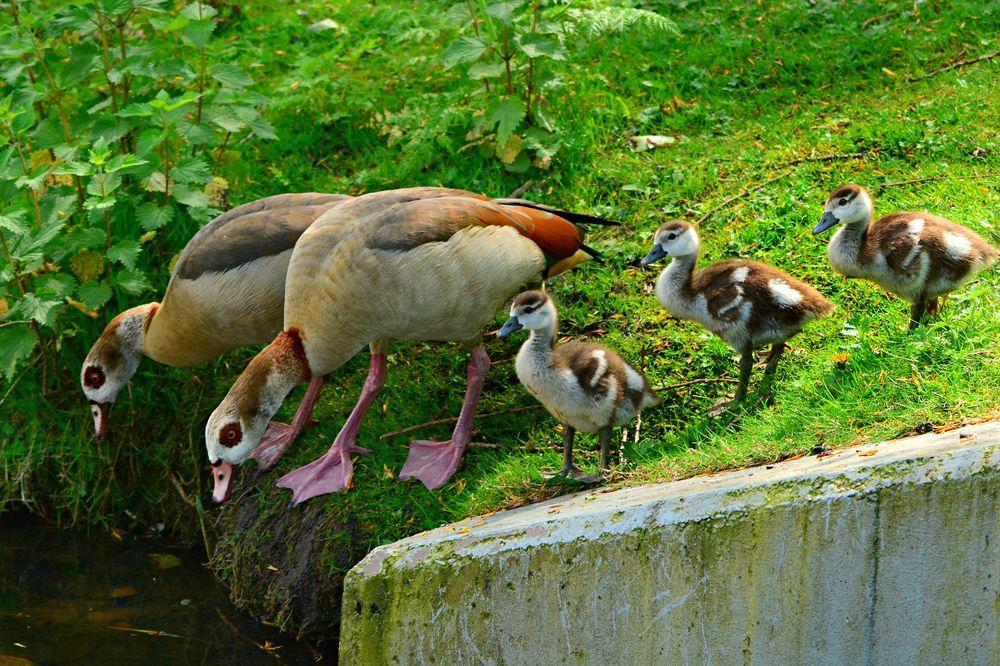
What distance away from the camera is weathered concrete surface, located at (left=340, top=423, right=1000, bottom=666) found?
3598 millimetres

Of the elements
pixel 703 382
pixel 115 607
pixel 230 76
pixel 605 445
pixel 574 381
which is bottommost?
pixel 115 607

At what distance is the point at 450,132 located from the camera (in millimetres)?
7809

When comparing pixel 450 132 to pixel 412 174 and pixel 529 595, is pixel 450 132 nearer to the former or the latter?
pixel 412 174

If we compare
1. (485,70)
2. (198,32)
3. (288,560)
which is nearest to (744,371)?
(288,560)

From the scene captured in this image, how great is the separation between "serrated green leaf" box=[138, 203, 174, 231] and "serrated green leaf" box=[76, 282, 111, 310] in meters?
0.43

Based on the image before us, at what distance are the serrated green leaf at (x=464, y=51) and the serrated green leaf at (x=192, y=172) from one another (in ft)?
5.68

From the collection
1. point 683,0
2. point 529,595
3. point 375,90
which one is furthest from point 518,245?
point 683,0

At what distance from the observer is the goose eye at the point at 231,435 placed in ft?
18.0

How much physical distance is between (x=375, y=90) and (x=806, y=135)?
3250mm

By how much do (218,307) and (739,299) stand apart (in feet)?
9.02

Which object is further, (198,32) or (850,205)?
(198,32)

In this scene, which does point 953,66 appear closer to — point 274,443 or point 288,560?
point 274,443

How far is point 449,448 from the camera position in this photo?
570 centimetres

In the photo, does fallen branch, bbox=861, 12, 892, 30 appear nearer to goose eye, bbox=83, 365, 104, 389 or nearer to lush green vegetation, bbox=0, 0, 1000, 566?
lush green vegetation, bbox=0, 0, 1000, 566
